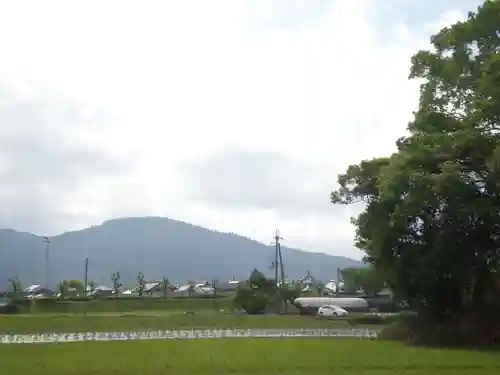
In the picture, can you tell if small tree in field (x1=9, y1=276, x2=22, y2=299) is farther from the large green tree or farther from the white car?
the large green tree

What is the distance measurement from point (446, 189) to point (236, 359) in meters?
9.99

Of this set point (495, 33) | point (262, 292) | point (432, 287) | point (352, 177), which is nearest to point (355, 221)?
point (352, 177)

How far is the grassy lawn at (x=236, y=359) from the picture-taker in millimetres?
16250

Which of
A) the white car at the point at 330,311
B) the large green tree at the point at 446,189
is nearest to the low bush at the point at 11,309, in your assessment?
the white car at the point at 330,311

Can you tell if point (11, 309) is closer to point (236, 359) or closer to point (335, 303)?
point (335, 303)

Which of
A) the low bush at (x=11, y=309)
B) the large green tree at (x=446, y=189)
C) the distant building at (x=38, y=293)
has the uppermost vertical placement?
the large green tree at (x=446, y=189)

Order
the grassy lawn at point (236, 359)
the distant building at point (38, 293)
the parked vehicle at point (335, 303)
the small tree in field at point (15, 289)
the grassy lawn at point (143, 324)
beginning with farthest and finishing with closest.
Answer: the distant building at point (38, 293), the parked vehicle at point (335, 303), the small tree in field at point (15, 289), the grassy lawn at point (143, 324), the grassy lawn at point (236, 359)

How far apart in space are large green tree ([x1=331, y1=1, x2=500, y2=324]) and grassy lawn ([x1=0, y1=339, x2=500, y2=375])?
4.04 m

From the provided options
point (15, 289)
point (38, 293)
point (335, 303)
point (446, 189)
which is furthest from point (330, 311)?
point (38, 293)

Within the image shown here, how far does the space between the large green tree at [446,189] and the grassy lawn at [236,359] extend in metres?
4.04

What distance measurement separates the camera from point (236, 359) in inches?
747

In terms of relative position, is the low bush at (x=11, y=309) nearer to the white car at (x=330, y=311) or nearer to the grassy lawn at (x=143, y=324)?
the grassy lawn at (x=143, y=324)

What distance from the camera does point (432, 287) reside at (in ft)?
88.9

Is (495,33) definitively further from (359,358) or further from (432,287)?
(359,358)
